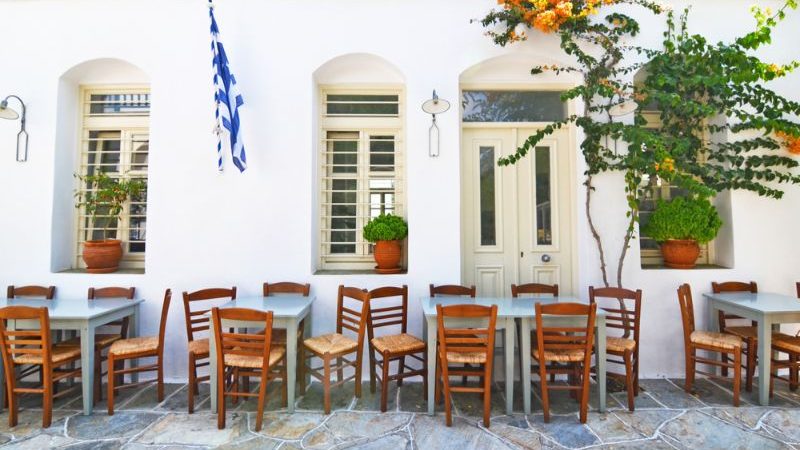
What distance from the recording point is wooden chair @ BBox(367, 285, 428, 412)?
3.31 metres

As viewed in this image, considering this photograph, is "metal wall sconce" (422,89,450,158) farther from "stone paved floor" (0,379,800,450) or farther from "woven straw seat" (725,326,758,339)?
"woven straw seat" (725,326,758,339)

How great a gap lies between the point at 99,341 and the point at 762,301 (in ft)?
20.1

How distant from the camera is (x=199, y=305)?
13.1 ft

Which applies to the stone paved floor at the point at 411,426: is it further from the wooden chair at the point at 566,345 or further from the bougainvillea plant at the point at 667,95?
the bougainvillea plant at the point at 667,95

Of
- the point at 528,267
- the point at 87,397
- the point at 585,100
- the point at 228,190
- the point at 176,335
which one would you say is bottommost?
the point at 87,397

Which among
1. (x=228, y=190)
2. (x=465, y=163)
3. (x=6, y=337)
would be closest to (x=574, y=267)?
(x=465, y=163)

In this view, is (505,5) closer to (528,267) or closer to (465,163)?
(465,163)

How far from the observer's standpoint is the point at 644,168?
3.55m

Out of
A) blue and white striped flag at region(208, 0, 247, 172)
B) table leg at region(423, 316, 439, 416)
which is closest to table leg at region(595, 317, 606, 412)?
table leg at region(423, 316, 439, 416)

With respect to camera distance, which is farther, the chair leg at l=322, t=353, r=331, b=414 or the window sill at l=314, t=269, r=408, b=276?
the window sill at l=314, t=269, r=408, b=276

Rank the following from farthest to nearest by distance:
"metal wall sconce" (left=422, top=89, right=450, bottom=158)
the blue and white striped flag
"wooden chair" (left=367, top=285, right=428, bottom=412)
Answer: "metal wall sconce" (left=422, top=89, right=450, bottom=158) → the blue and white striped flag → "wooden chair" (left=367, top=285, right=428, bottom=412)

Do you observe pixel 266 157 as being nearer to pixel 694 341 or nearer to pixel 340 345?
pixel 340 345

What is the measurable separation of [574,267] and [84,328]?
15.3 feet

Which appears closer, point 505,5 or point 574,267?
point 505,5
